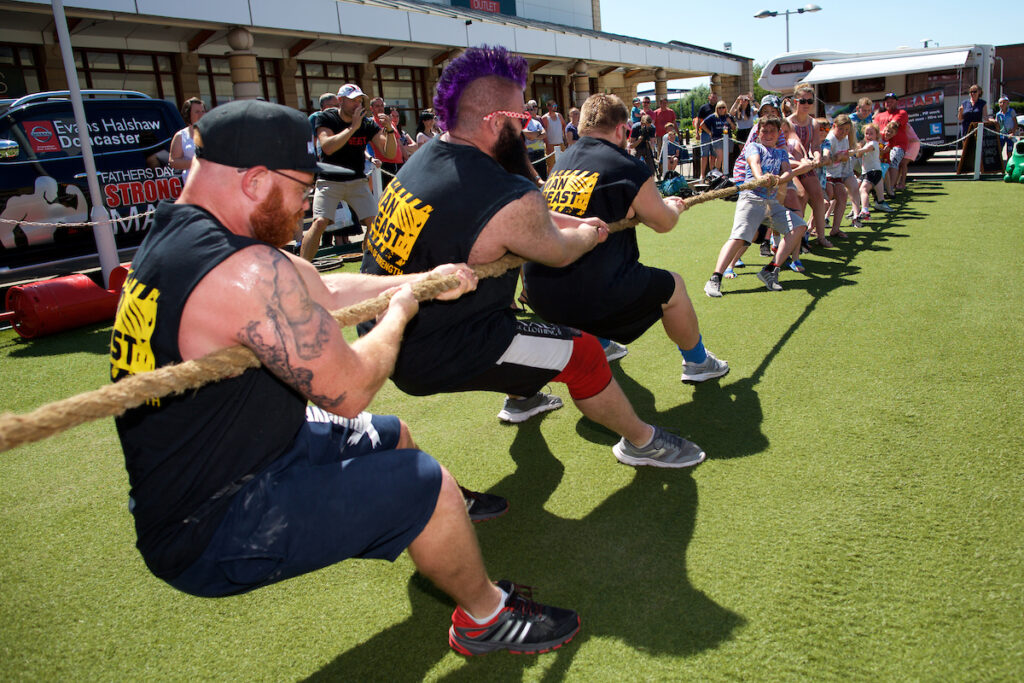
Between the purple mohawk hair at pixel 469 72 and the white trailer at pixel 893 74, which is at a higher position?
the white trailer at pixel 893 74

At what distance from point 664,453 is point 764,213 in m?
4.02

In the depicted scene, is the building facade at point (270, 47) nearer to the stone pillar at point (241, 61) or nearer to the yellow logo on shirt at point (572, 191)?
the stone pillar at point (241, 61)

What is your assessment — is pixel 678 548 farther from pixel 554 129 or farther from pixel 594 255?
pixel 554 129

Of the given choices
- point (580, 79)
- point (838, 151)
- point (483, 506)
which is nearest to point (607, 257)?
point (483, 506)

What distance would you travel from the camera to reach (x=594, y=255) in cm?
347

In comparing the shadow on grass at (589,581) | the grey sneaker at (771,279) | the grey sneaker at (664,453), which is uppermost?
the grey sneaker at (771,279)

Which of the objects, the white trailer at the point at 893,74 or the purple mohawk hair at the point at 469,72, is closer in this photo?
the purple mohawk hair at the point at 469,72

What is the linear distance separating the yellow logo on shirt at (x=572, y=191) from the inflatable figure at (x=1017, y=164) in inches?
521

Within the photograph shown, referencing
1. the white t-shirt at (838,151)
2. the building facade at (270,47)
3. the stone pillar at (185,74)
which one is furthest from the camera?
the stone pillar at (185,74)

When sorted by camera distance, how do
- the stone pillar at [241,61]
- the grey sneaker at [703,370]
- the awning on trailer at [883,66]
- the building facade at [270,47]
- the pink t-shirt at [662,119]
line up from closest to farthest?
the grey sneaker at [703,370]
the building facade at [270,47]
the stone pillar at [241,61]
the awning on trailer at [883,66]
the pink t-shirt at [662,119]

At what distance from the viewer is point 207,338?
A: 160cm

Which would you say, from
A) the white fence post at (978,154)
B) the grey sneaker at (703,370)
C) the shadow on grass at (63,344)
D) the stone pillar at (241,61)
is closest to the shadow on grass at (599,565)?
the grey sneaker at (703,370)

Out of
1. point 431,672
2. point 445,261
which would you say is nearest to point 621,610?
point 431,672

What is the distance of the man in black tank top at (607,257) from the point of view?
137 inches
